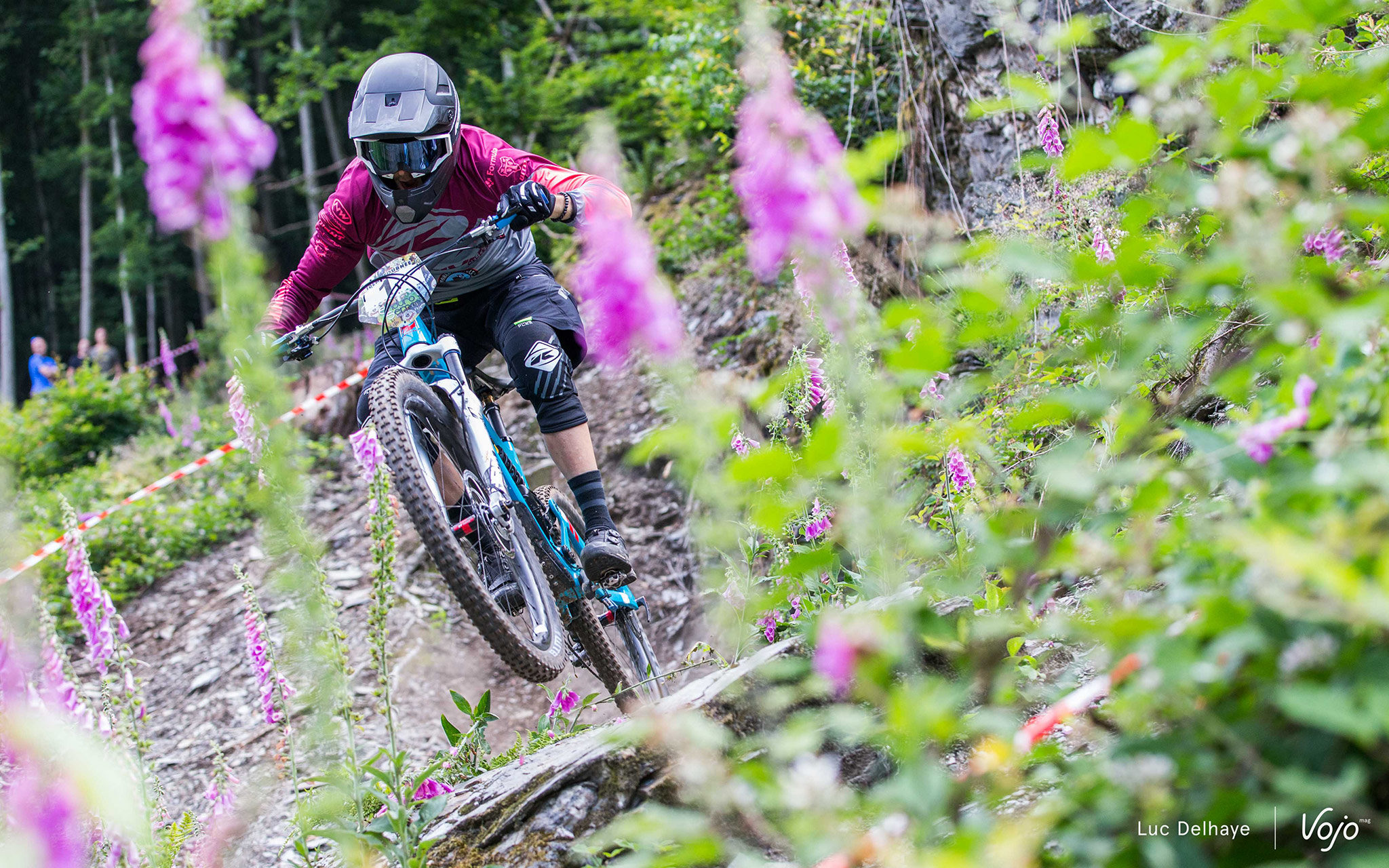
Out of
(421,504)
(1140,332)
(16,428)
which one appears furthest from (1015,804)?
(16,428)

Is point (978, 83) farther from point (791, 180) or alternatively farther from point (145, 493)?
point (145, 493)

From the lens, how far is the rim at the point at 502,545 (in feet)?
10.3

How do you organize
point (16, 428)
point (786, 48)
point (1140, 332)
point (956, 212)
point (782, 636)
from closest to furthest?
point (1140, 332) < point (782, 636) < point (956, 212) < point (786, 48) < point (16, 428)

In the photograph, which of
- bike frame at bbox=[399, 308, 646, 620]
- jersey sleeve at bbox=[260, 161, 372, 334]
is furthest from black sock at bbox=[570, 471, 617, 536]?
jersey sleeve at bbox=[260, 161, 372, 334]

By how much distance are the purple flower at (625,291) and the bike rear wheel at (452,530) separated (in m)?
1.44

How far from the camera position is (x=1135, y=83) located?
49.1 inches

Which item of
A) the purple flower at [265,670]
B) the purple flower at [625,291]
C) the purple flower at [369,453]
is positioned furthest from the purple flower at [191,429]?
the purple flower at [625,291]

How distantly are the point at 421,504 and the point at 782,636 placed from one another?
4.00 ft

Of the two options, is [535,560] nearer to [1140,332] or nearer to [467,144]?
[467,144]

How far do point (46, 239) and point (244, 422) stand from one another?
31.0 metres

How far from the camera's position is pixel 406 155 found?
3297 millimetres

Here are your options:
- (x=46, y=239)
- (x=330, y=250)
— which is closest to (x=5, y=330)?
(x=46, y=239)

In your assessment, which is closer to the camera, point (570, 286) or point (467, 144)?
point (467, 144)

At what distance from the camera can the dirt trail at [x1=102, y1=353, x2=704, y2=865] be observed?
15.5ft
